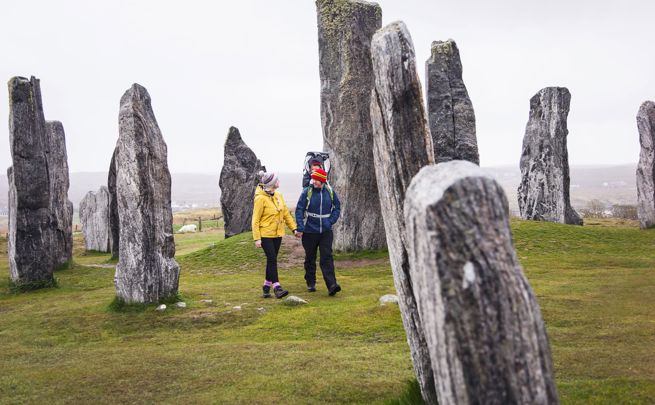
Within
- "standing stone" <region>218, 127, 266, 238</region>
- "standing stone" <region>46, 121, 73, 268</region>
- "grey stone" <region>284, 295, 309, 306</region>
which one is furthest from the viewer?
"standing stone" <region>218, 127, 266, 238</region>

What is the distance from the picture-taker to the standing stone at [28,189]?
14.1 meters

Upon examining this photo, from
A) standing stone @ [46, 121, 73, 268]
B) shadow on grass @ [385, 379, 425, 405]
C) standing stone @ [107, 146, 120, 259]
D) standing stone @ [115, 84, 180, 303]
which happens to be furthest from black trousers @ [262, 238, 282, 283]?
standing stone @ [107, 146, 120, 259]

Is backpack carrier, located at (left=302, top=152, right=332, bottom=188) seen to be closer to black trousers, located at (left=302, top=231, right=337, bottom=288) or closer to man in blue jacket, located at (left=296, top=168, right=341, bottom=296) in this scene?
man in blue jacket, located at (left=296, top=168, right=341, bottom=296)

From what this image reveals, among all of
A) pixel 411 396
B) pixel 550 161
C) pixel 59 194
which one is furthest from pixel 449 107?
pixel 411 396

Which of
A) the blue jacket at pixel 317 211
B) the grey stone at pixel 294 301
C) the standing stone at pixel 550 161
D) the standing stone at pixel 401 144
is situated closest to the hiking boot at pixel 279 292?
the grey stone at pixel 294 301

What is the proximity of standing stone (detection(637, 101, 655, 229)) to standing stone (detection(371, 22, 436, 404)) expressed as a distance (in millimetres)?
18542

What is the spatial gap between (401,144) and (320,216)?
6.86 metres

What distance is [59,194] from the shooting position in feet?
64.4

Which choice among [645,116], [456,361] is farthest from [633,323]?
[645,116]

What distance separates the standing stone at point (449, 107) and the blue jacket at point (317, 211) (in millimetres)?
6378

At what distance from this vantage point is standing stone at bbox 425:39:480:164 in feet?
58.3

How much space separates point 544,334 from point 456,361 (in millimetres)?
560

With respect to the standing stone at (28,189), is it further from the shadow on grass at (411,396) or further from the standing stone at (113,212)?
the shadow on grass at (411,396)

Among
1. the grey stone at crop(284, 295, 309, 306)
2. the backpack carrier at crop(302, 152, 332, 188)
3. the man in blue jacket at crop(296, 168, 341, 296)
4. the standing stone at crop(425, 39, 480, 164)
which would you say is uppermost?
the standing stone at crop(425, 39, 480, 164)
